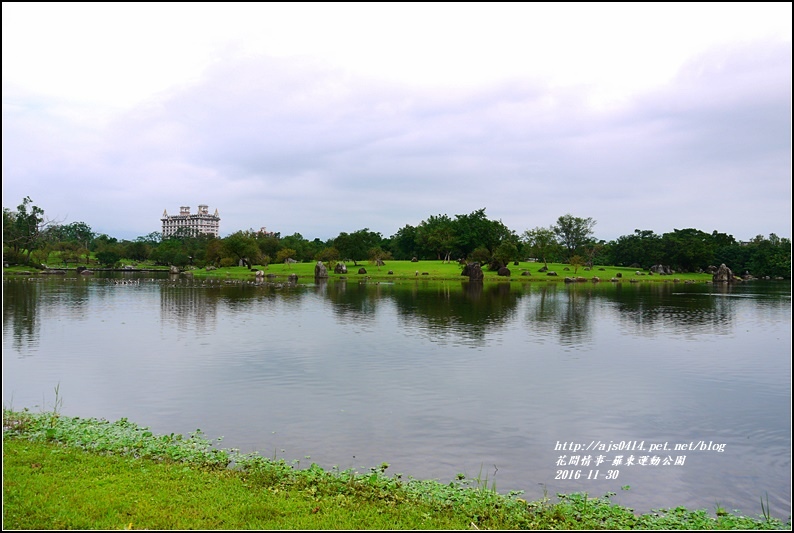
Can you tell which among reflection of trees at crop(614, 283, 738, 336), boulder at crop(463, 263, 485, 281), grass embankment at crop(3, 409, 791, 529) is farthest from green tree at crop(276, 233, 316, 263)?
grass embankment at crop(3, 409, 791, 529)

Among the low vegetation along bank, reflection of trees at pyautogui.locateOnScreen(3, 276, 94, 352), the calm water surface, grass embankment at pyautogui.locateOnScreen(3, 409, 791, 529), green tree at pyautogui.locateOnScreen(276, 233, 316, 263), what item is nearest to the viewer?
grass embankment at pyautogui.locateOnScreen(3, 409, 791, 529)

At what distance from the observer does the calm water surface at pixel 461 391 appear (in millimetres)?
11688

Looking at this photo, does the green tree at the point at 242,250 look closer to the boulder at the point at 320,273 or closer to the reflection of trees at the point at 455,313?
the boulder at the point at 320,273

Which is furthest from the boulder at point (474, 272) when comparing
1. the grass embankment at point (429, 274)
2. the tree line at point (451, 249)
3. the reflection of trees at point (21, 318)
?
the reflection of trees at point (21, 318)

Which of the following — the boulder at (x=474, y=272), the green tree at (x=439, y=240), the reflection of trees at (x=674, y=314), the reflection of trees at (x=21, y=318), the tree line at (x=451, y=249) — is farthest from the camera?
the green tree at (x=439, y=240)

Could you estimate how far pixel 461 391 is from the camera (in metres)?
17.8

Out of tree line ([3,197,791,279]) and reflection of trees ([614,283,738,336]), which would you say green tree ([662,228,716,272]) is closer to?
tree line ([3,197,791,279])

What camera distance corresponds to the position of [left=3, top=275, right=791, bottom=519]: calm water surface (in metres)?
11.7

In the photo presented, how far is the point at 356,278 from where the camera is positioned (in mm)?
89812

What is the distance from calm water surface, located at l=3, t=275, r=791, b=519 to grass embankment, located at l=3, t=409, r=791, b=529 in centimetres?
93

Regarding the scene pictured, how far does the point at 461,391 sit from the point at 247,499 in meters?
9.96

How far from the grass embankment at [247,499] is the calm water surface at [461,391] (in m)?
0.93

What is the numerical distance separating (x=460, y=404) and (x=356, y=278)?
243 ft

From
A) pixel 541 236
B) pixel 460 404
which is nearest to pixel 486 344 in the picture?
pixel 460 404
